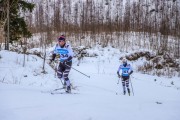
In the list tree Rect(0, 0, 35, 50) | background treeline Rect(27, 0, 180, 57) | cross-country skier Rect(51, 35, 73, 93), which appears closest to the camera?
cross-country skier Rect(51, 35, 73, 93)

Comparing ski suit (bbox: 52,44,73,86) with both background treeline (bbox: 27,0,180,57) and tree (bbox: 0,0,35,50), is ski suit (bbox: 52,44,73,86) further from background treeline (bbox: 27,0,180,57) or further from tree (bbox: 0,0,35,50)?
background treeline (bbox: 27,0,180,57)

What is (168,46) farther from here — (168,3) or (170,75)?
(168,3)

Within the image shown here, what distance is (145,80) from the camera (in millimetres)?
20078

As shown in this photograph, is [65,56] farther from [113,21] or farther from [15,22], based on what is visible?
[113,21]

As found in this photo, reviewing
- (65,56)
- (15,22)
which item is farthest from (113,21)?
(65,56)

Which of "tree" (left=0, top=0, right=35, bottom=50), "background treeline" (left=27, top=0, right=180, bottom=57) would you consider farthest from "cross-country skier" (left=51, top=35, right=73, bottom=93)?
"background treeline" (left=27, top=0, right=180, bottom=57)

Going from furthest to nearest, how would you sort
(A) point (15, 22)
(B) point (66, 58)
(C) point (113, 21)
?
(C) point (113, 21) → (A) point (15, 22) → (B) point (66, 58)

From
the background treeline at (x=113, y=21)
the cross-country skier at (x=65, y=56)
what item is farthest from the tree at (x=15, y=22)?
the background treeline at (x=113, y=21)

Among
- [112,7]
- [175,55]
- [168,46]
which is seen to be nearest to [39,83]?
[175,55]

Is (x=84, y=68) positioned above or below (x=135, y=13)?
below

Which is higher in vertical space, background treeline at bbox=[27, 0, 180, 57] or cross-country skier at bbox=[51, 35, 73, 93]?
background treeline at bbox=[27, 0, 180, 57]

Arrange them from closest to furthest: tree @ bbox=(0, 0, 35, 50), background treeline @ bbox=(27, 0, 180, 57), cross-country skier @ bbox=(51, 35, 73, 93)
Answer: cross-country skier @ bbox=(51, 35, 73, 93)
tree @ bbox=(0, 0, 35, 50)
background treeline @ bbox=(27, 0, 180, 57)

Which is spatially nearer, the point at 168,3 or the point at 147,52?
the point at 147,52

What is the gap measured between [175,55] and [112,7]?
60.2 ft
